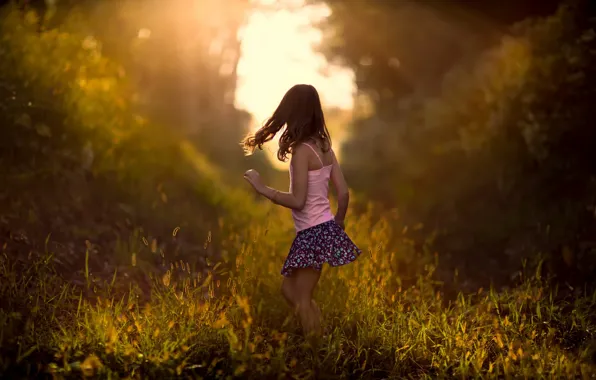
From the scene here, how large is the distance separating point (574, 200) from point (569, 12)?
2258mm

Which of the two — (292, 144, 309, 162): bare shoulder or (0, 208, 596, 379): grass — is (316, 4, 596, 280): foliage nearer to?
(0, 208, 596, 379): grass

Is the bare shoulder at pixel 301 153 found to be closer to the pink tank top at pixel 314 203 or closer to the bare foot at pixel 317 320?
the pink tank top at pixel 314 203

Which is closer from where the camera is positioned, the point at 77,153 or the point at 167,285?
the point at 167,285

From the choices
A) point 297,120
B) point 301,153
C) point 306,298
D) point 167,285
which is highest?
point 297,120

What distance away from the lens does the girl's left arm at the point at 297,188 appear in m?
4.21

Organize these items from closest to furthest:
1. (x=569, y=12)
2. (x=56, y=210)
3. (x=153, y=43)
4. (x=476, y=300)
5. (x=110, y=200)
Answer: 1. (x=476, y=300)
2. (x=56, y=210)
3. (x=110, y=200)
4. (x=569, y=12)
5. (x=153, y=43)

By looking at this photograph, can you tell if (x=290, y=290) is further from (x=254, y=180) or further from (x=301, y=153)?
(x=301, y=153)

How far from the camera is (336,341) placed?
4160 mm

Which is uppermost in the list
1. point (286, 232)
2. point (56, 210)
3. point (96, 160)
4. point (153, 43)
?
point (153, 43)

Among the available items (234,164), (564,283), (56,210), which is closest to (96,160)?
(56,210)

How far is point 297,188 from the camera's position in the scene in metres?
4.23

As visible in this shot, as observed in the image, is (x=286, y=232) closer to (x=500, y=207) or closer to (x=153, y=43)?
(x=500, y=207)

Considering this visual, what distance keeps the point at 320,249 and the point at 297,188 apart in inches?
16.6

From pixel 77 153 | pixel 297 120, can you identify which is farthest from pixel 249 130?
pixel 297 120
